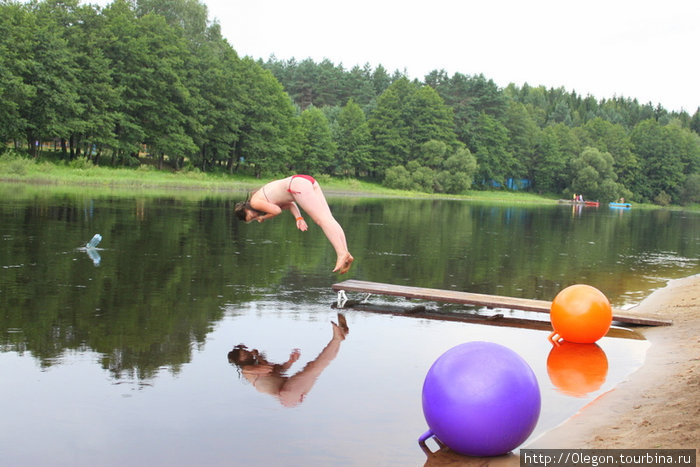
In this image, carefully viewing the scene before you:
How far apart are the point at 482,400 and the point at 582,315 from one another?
627 centimetres

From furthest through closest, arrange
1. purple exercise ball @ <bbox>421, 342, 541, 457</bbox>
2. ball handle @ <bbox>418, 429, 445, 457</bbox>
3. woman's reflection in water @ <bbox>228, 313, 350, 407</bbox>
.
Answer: woman's reflection in water @ <bbox>228, 313, 350, 407</bbox>, ball handle @ <bbox>418, 429, 445, 457</bbox>, purple exercise ball @ <bbox>421, 342, 541, 457</bbox>

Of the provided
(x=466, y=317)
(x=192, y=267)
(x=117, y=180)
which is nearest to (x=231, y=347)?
(x=466, y=317)

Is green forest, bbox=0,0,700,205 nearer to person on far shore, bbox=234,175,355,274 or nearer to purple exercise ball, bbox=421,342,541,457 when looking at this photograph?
person on far shore, bbox=234,175,355,274

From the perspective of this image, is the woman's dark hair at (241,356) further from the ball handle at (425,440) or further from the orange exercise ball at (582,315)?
the orange exercise ball at (582,315)

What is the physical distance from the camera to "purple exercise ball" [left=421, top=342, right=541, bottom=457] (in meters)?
6.46

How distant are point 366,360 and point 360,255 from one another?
13.9 meters

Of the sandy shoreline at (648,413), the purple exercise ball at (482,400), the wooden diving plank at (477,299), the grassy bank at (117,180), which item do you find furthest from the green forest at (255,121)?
the purple exercise ball at (482,400)

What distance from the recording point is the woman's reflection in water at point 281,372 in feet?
29.2

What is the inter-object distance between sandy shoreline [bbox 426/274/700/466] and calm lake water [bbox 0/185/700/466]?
0.33m

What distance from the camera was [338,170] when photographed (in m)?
107

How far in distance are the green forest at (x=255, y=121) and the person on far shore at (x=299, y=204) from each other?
194 feet

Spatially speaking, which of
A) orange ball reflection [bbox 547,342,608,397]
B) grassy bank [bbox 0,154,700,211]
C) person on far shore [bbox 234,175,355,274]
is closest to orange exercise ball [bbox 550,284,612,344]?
orange ball reflection [bbox 547,342,608,397]

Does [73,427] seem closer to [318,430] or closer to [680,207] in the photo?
[318,430]

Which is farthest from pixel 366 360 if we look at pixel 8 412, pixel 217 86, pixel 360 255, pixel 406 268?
pixel 217 86
